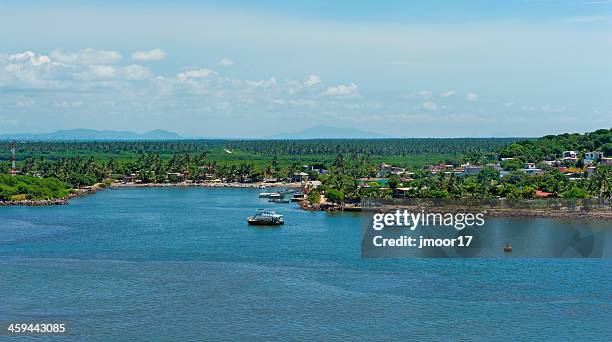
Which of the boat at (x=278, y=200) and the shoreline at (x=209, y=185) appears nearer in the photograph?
the boat at (x=278, y=200)

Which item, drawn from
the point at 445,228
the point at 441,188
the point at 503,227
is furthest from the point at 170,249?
the point at 441,188

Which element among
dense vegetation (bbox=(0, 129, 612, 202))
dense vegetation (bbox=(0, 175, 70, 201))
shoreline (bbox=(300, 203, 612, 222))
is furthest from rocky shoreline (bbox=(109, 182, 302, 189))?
shoreline (bbox=(300, 203, 612, 222))

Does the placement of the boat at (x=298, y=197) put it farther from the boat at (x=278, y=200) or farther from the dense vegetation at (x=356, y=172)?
the dense vegetation at (x=356, y=172)

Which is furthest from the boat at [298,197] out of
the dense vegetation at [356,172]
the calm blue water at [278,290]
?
the calm blue water at [278,290]

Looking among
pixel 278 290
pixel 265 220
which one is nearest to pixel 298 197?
pixel 265 220

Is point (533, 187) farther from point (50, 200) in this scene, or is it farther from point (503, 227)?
point (50, 200)

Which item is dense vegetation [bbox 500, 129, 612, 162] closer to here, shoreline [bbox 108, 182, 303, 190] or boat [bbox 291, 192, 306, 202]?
shoreline [bbox 108, 182, 303, 190]

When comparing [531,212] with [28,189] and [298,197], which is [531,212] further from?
[28,189]

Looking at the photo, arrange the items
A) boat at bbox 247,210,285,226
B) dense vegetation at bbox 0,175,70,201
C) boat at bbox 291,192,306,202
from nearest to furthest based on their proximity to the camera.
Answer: boat at bbox 247,210,285,226, dense vegetation at bbox 0,175,70,201, boat at bbox 291,192,306,202
